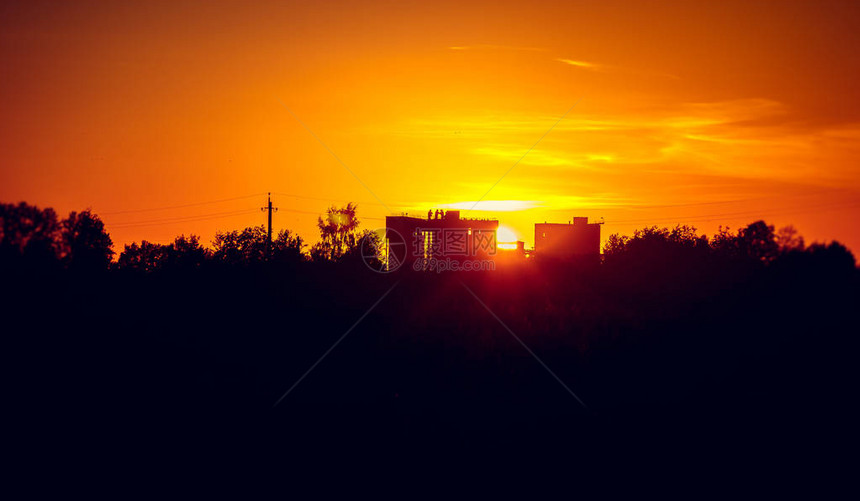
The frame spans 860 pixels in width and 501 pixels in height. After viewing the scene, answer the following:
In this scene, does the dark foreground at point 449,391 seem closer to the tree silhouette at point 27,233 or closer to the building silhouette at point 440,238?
the tree silhouette at point 27,233

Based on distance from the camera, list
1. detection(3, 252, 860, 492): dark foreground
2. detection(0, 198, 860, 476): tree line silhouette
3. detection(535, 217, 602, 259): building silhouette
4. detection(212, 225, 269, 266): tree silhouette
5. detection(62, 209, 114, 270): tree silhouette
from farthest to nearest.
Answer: detection(535, 217, 602, 259): building silhouette → detection(212, 225, 269, 266): tree silhouette → detection(62, 209, 114, 270): tree silhouette → detection(0, 198, 860, 476): tree line silhouette → detection(3, 252, 860, 492): dark foreground

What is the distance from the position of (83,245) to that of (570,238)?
103m

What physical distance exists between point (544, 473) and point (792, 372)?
4802 mm

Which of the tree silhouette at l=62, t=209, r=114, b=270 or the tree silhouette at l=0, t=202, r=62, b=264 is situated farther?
the tree silhouette at l=62, t=209, r=114, b=270

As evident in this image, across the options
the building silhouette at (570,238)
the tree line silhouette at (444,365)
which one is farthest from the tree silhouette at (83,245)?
the building silhouette at (570,238)

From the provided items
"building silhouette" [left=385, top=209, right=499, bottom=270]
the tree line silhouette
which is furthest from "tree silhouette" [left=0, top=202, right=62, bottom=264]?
"building silhouette" [left=385, top=209, right=499, bottom=270]

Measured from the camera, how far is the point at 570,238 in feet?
373

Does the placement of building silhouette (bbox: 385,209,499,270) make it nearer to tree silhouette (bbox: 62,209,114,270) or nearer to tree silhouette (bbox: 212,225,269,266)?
tree silhouette (bbox: 212,225,269,266)

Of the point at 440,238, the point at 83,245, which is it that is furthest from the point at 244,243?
the point at 83,245

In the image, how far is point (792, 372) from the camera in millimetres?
11281

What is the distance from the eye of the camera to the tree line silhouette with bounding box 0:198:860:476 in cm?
1056

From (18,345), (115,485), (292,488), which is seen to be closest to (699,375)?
(292,488)

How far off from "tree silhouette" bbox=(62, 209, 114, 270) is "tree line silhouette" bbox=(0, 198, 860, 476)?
8 centimetres

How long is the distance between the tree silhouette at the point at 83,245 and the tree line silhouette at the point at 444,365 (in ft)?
0.27
